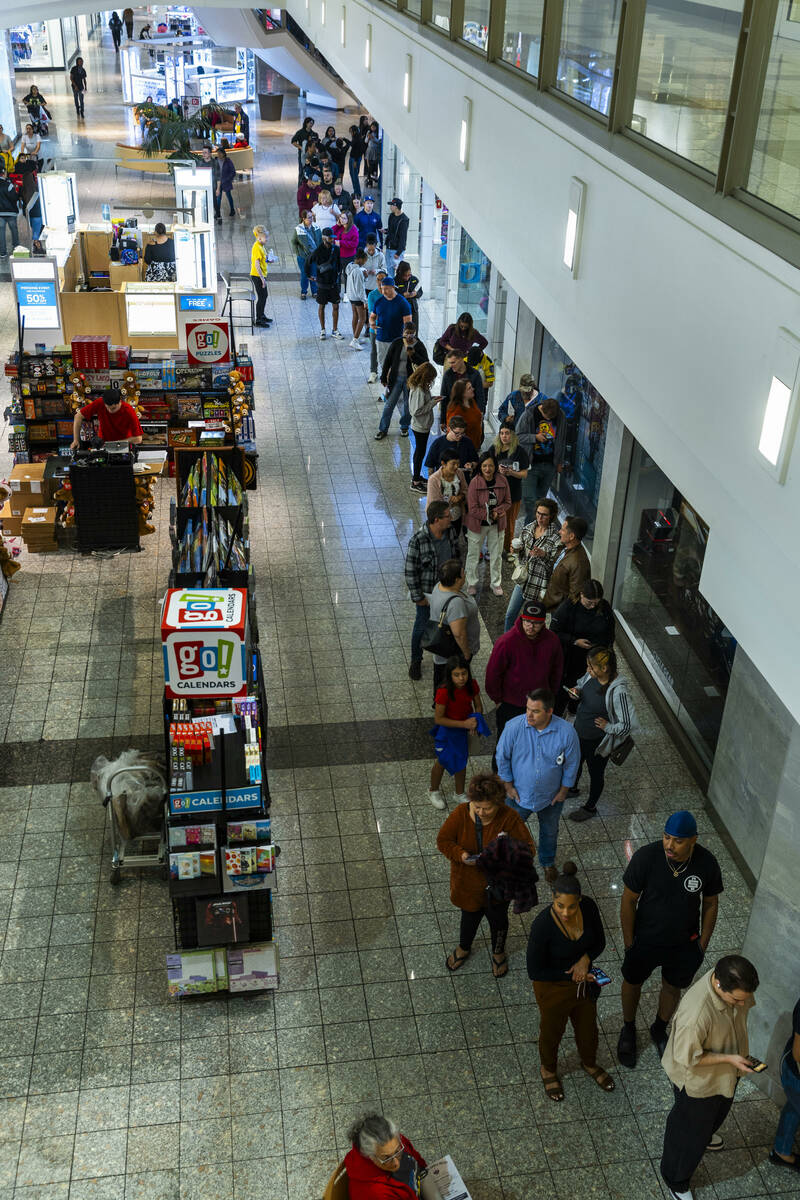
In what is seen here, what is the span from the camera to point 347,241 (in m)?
18.0

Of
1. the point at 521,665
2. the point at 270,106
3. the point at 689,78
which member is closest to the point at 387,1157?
the point at 521,665

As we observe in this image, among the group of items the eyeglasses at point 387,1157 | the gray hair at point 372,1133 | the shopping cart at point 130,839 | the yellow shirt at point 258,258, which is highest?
the gray hair at point 372,1133

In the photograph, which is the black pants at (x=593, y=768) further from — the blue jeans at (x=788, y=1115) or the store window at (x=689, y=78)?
the store window at (x=689, y=78)

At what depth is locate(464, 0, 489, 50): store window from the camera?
332 inches

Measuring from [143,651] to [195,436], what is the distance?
2882mm

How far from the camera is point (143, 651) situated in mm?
9484

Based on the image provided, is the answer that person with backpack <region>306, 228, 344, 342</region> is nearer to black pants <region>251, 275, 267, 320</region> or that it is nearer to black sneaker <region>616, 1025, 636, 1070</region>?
black pants <region>251, 275, 267, 320</region>

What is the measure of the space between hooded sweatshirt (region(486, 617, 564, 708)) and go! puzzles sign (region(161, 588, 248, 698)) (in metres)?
1.75

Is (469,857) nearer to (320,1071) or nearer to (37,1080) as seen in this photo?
(320,1071)

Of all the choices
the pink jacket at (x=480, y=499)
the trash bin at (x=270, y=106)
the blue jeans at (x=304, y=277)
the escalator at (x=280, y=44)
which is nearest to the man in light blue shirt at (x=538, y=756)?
the pink jacket at (x=480, y=499)

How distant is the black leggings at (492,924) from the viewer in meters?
6.28

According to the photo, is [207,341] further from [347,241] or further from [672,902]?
[672,902]

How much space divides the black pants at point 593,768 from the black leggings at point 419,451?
5.34 m

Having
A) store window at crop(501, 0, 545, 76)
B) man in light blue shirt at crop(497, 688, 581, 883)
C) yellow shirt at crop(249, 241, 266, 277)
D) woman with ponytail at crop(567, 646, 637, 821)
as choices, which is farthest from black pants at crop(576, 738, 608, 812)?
yellow shirt at crop(249, 241, 266, 277)
